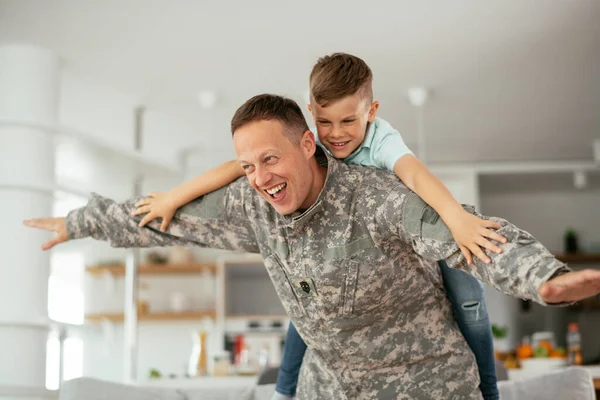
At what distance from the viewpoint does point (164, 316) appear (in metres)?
7.34

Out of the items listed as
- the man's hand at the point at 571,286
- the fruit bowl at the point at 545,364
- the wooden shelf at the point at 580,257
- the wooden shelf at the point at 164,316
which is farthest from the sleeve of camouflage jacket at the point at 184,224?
the wooden shelf at the point at 580,257

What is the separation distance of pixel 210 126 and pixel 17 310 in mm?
2491

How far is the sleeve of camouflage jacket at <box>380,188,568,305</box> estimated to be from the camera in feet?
4.98

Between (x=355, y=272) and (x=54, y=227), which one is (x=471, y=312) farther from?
(x=54, y=227)


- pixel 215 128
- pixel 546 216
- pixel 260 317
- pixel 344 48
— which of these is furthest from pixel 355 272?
pixel 546 216

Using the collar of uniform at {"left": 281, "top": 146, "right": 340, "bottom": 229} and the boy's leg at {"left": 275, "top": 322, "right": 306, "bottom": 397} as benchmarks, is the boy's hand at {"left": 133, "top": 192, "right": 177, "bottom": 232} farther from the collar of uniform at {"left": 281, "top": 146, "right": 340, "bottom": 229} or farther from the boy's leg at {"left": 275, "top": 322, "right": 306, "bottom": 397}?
the boy's leg at {"left": 275, "top": 322, "right": 306, "bottom": 397}

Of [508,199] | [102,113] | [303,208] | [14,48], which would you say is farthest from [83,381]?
[508,199]

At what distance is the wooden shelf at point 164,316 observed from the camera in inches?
286

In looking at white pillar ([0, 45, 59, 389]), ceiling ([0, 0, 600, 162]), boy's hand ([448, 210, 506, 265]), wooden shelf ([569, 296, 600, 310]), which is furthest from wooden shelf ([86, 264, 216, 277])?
boy's hand ([448, 210, 506, 265])

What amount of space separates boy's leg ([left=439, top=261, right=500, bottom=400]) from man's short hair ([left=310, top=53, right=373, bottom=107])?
564 mm

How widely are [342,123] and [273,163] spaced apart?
12.0 inches

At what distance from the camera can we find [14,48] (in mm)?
4652

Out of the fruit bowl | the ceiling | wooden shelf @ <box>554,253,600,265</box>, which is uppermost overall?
the ceiling

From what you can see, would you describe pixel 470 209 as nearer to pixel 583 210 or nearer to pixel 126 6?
pixel 126 6
